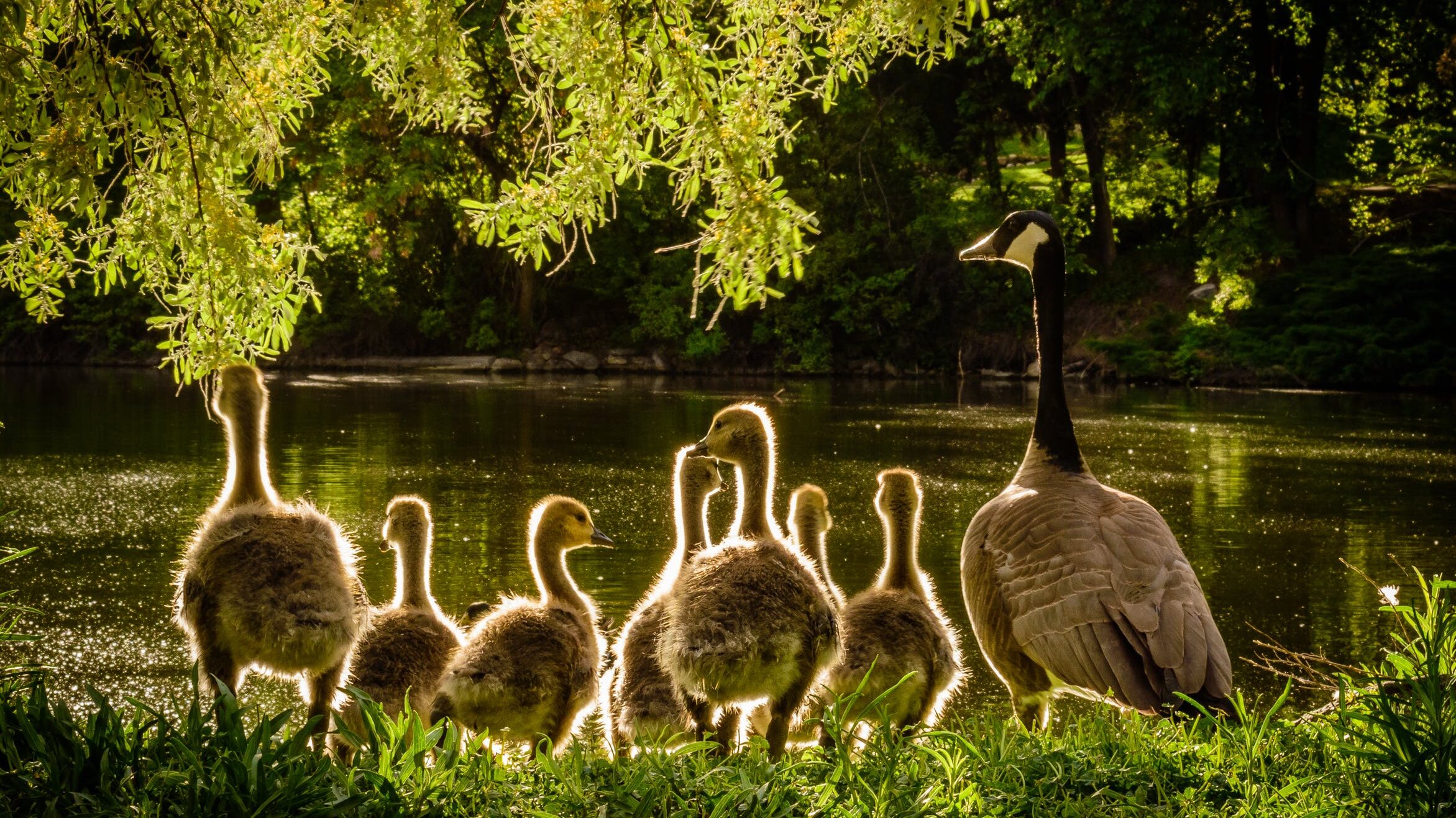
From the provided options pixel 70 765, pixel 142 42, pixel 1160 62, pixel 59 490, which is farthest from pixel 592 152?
pixel 1160 62

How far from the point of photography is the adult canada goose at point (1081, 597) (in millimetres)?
5414

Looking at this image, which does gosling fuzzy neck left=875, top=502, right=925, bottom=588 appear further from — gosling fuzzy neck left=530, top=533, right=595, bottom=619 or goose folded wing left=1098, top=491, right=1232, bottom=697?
gosling fuzzy neck left=530, top=533, right=595, bottom=619

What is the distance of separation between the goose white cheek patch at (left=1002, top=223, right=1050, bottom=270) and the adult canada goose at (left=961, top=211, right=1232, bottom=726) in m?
1.12

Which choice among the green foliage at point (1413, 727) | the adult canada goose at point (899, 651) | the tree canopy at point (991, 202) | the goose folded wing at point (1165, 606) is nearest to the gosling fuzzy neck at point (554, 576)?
the adult canada goose at point (899, 651)

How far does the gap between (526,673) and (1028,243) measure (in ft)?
12.6

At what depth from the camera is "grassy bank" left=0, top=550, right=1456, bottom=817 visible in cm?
388

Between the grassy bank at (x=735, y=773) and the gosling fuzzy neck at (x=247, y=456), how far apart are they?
1310 mm

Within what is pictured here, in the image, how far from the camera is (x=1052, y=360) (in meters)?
7.57

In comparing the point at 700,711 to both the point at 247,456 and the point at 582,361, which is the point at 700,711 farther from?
the point at 582,361

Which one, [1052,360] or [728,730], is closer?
[728,730]

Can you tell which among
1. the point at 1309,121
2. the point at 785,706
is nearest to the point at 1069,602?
the point at 785,706

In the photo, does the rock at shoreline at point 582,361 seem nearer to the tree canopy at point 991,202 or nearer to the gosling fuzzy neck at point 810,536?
the tree canopy at point 991,202

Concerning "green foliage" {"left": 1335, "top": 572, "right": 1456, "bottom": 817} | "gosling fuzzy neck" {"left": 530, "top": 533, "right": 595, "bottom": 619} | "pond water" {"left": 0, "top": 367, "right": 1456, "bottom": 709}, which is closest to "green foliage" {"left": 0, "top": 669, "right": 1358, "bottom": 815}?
"green foliage" {"left": 1335, "top": 572, "right": 1456, "bottom": 817}

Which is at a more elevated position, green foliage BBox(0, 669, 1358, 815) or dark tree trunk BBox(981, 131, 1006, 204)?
dark tree trunk BBox(981, 131, 1006, 204)
